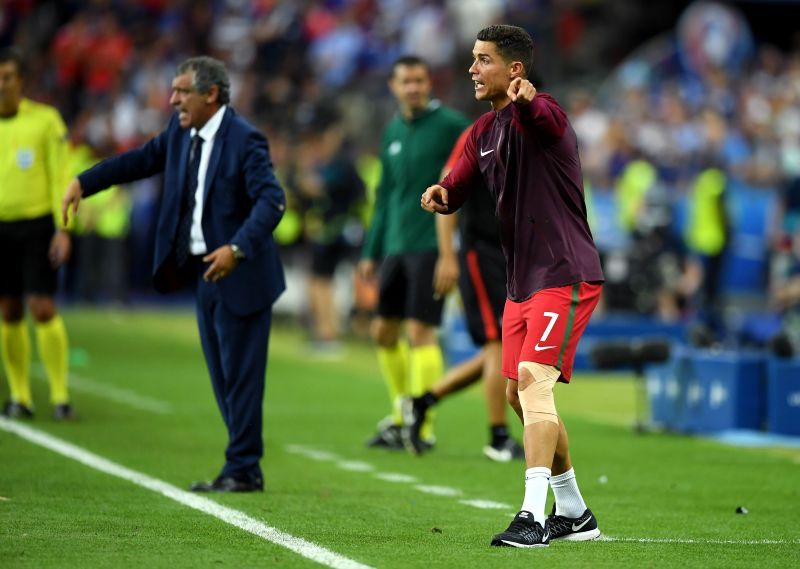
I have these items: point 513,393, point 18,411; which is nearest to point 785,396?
point 513,393

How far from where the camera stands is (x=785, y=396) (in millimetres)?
12164

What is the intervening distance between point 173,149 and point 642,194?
14295mm

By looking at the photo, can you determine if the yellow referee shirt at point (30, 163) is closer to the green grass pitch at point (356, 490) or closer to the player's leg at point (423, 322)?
the green grass pitch at point (356, 490)

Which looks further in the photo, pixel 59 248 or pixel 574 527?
pixel 59 248

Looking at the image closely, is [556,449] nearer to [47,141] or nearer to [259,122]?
[47,141]

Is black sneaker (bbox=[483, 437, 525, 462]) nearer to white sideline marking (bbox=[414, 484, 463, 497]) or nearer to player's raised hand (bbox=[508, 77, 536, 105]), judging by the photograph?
white sideline marking (bbox=[414, 484, 463, 497])

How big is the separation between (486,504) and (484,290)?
223 centimetres

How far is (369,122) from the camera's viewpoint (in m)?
27.0

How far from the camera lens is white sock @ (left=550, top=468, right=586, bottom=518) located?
7.18 m

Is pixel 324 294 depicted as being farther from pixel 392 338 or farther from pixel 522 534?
pixel 522 534

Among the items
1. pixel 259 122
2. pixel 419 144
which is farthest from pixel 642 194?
pixel 419 144

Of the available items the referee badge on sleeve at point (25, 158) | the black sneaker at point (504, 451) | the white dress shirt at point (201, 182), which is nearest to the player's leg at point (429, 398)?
the black sneaker at point (504, 451)

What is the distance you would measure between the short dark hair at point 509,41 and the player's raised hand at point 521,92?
42 centimetres

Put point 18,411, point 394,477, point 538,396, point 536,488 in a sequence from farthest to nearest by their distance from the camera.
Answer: point 18,411, point 394,477, point 538,396, point 536,488
